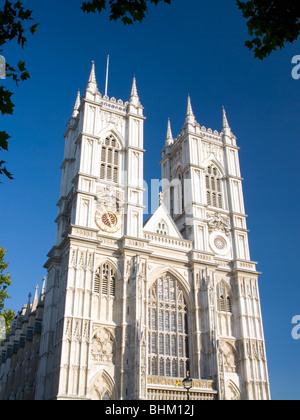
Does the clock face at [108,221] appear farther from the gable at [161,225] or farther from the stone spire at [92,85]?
the stone spire at [92,85]

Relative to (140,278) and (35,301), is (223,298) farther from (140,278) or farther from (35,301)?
(35,301)

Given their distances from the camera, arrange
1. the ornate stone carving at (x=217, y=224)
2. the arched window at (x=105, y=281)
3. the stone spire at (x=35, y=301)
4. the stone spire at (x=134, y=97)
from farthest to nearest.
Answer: the stone spire at (x=35, y=301)
the stone spire at (x=134, y=97)
the ornate stone carving at (x=217, y=224)
the arched window at (x=105, y=281)

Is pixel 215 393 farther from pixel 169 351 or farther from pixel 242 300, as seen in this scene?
pixel 242 300

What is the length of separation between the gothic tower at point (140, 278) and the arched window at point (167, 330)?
0.25 feet

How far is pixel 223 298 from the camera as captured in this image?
37.3 m

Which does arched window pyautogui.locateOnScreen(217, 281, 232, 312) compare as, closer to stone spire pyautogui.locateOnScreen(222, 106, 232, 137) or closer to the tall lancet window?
the tall lancet window

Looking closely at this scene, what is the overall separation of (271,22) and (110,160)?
3005cm

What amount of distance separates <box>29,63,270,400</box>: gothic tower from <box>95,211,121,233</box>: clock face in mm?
99

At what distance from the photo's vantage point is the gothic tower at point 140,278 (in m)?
30.4

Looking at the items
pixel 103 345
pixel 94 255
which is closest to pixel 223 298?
pixel 103 345

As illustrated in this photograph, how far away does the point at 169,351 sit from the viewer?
109ft

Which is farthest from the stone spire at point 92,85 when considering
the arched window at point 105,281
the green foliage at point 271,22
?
the green foliage at point 271,22
